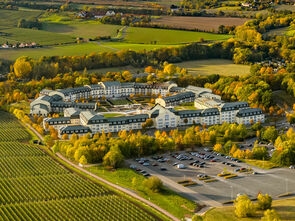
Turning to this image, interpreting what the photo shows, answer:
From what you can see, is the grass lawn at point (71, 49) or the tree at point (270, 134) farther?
the grass lawn at point (71, 49)

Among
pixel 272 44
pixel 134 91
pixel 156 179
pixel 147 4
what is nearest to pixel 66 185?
pixel 156 179

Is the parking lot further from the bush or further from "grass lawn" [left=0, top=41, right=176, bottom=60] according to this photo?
"grass lawn" [left=0, top=41, right=176, bottom=60]

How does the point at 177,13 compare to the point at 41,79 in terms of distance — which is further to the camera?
the point at 177,13

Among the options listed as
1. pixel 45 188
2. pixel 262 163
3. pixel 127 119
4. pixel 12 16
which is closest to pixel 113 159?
pixel 45 188

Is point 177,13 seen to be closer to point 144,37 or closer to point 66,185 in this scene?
point 144,37

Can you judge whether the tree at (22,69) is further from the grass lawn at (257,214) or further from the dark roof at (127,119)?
the grass lawn at (257,214)

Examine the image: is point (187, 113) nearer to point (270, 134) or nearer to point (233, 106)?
point (233, 106)

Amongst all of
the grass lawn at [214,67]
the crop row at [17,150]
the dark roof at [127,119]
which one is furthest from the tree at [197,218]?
the grass lawn at [214,67]

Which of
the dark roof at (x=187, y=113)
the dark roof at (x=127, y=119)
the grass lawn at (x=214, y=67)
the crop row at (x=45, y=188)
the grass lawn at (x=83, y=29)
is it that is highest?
the grass lawn at (x=83, y=29)

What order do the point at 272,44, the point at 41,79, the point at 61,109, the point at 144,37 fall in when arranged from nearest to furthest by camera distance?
the point at 61,109 → the point at 41,79 → the point at 272,44 → the point at 144,37
